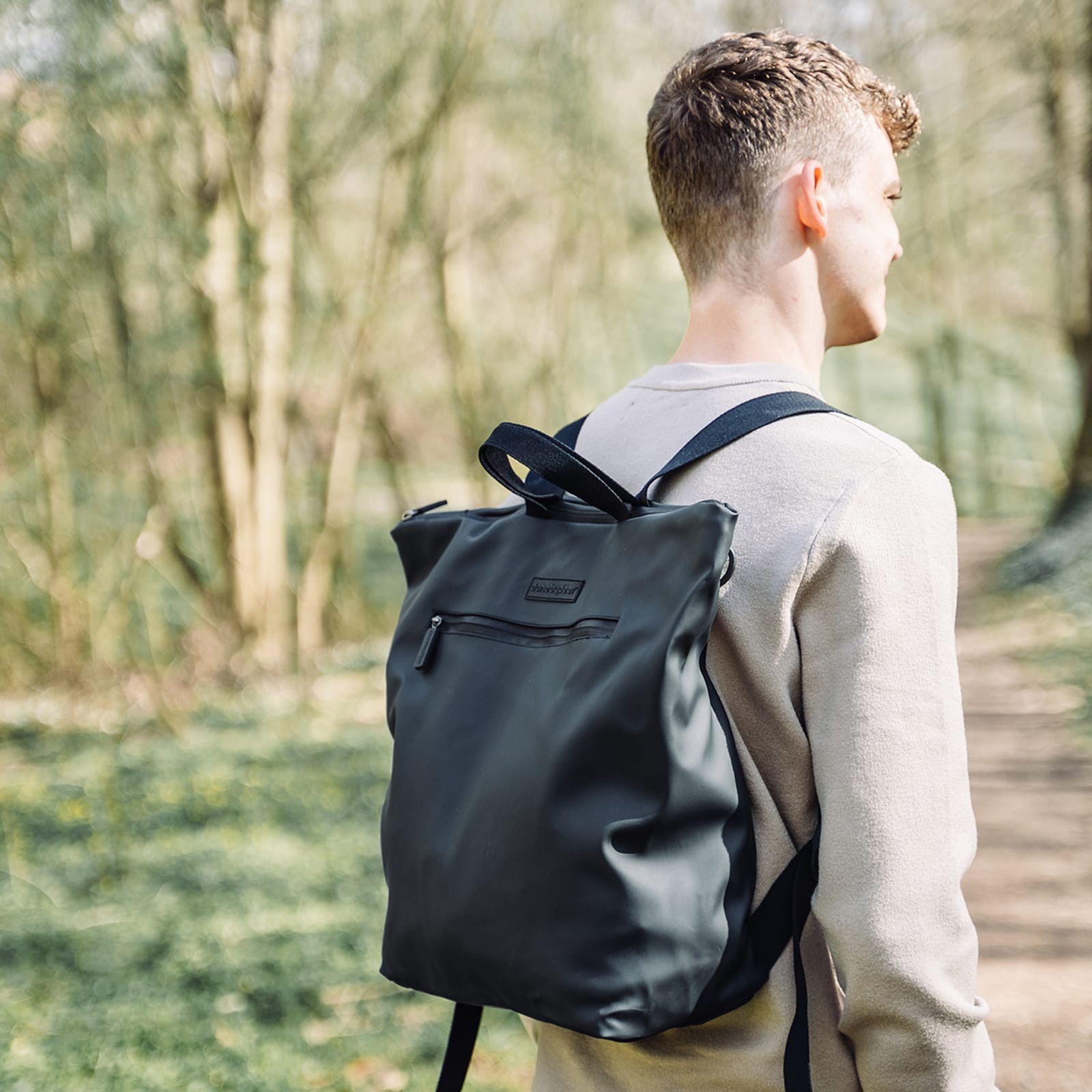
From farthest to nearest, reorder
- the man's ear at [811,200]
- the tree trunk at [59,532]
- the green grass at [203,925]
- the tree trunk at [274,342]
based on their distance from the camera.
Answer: the tree trunk at [274,342], the tree trunk at [59,532], the green grass at [203,925], the man's ear at [811,200]

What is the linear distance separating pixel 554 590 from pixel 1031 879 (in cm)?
391

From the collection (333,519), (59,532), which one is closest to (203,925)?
(59,532)

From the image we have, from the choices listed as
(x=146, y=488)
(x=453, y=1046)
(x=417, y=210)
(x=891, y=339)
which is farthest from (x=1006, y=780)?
(x=891, y=339)

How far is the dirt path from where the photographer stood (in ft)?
10.6

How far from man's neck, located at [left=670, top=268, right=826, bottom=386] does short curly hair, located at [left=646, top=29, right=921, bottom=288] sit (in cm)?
4

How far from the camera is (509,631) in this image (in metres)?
1.28

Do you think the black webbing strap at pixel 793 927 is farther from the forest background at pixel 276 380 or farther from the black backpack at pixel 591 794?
the forest background at pixel 276 380

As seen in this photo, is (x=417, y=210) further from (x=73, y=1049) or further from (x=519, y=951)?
(x=519, y=951)

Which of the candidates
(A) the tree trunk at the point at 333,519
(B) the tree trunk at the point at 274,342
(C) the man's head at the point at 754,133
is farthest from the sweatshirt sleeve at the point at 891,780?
(A) the tree trunk at the point at 333,519

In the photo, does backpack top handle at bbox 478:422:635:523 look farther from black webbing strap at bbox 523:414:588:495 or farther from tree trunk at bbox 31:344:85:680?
tree trunk at bbox 31:344:85:680

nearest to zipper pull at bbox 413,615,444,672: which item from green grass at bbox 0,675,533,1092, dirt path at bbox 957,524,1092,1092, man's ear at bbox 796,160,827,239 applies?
man's ear at bbox 796,160,827,239

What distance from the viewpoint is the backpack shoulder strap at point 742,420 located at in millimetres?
1249

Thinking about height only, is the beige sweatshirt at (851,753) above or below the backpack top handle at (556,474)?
below

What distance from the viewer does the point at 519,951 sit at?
114 centimetres
